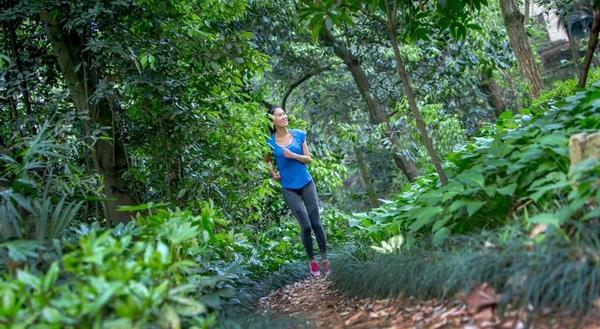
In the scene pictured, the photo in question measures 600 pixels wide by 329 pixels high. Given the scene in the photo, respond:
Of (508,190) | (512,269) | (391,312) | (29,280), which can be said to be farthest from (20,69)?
(512,269)

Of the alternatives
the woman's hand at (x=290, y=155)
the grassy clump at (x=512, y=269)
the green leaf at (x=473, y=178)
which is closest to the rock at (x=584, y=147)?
the grassy clump at (x=512, y=269)

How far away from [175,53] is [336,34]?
5.68m

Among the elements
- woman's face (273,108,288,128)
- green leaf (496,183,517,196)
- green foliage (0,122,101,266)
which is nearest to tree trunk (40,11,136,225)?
green foliage (0,122,101,266)

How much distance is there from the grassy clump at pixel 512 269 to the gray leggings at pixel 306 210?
1.86m

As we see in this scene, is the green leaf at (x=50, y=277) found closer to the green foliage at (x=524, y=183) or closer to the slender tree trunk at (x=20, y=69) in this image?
the green foliage at (x=524, y=183)

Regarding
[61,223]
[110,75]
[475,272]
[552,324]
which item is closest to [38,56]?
[110,75]

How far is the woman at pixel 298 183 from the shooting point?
5781mm

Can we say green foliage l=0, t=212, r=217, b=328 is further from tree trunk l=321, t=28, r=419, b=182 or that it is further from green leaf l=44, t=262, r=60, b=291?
tree trunk l=321, t=28, r=419, b=182

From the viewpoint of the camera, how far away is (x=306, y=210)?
591 centimetres

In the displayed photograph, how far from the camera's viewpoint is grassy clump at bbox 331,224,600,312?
264cm

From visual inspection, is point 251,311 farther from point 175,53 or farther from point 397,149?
point 397,149

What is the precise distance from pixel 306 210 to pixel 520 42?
405 cm

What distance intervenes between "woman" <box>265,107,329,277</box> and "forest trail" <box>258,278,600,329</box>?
420 mm

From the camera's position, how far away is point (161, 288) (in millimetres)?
2629
